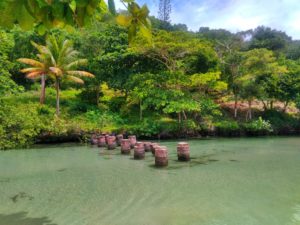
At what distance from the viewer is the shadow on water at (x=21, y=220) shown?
6.22m

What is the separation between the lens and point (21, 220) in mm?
6395

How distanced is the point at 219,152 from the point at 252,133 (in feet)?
35.9

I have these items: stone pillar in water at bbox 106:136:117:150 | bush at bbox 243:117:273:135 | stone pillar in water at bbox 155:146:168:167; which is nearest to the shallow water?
stone pillar in water at bbox 155:146:168:167

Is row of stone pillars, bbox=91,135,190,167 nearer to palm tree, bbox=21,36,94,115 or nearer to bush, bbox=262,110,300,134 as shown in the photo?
palm tree, bbox=21,36,94,115

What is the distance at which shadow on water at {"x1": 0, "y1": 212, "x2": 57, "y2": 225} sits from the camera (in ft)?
20.4

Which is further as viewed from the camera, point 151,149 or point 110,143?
point 110,143

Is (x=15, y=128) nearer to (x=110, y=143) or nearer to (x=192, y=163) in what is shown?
(x=110, y=143)

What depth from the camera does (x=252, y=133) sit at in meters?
26.1

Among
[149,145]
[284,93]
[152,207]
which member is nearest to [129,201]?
[152,207]

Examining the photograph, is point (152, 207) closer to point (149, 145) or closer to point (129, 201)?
point (129, 201)

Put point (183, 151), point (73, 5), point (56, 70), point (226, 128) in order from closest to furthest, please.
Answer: point (73, 5) → point (183, 151) → point (56, 70) → point (226, 128)

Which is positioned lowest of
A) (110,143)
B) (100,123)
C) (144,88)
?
(110,143)

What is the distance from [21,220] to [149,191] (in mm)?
3112

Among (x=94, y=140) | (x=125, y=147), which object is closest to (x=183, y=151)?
(x=125, y=147)
